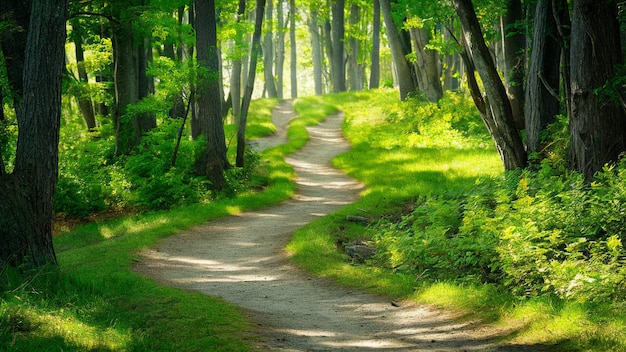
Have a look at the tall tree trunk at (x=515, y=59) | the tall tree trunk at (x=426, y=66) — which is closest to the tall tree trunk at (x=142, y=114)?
the tall tree trunk at (x=515, y=59)

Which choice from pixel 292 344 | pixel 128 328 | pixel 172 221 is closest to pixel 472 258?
pixel 292 344

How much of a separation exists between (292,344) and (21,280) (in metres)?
3.43

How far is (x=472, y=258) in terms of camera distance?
9664 mm

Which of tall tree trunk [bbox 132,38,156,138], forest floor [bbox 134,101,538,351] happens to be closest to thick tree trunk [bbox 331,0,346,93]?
tall tree trunk [bbox 132,38,156,138]

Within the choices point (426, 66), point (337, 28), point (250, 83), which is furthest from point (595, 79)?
point (337, 28)

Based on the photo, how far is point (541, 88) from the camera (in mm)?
13406

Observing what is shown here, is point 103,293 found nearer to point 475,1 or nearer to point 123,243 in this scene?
point 123,243

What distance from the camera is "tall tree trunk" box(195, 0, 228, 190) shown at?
61.0 ft

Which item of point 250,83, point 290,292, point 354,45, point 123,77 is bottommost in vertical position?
point 290,292

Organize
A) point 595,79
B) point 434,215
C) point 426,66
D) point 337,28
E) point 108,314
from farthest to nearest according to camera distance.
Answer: point 337,28, point 426,66, point 434,215, point 595,79, point 108,314

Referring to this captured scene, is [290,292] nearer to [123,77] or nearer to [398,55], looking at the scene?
[123,77]

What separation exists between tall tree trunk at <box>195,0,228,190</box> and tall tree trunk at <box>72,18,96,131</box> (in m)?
3.26

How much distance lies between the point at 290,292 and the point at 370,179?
9538 mm

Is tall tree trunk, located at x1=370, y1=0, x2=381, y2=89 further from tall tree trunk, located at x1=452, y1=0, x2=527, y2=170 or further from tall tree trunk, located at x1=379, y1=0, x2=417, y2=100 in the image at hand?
tall tree trunk, located at x1=452, y1=0, x2=527, y2=170
